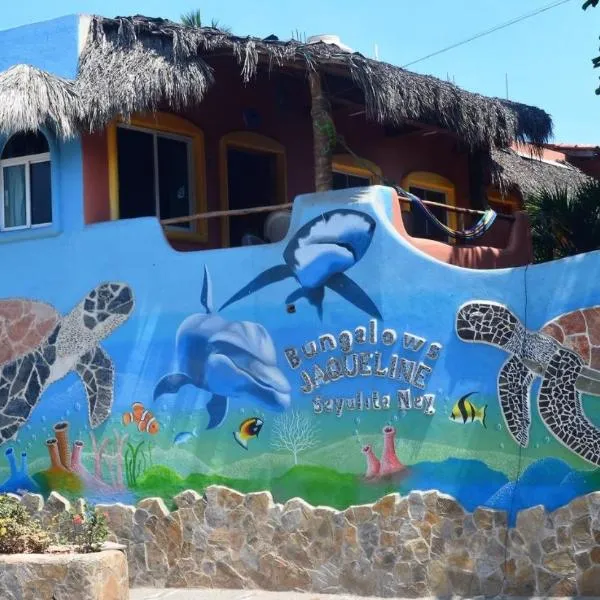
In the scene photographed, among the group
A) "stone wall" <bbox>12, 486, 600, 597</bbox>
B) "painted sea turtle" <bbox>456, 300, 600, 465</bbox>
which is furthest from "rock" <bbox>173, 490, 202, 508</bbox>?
"painted sea turtle" <bbox>456, 300, 600, 465</bbox>

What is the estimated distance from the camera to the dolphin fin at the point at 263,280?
1190 centimetres

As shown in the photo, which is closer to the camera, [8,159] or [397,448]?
[397,448]

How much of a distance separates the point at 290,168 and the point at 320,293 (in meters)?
4.80

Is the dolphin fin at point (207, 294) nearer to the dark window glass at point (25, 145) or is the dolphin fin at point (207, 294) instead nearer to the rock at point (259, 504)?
the rock at point (259, 504)

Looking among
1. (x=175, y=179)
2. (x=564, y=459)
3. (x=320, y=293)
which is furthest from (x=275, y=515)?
(x=175, y=179)

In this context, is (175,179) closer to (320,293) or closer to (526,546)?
(320,293)

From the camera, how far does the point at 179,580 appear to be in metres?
12.2

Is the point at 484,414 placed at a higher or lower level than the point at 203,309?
lower

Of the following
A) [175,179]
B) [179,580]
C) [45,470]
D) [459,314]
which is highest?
[175,179]

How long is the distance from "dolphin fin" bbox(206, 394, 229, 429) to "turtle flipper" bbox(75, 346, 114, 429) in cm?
133

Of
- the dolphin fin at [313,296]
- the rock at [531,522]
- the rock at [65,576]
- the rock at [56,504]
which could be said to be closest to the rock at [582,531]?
the rock at [531,522]

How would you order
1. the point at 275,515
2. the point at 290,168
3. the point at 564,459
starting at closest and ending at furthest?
the point at 564,459, the point at 275,515, the point at 290,168

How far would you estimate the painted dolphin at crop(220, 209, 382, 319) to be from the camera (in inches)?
452

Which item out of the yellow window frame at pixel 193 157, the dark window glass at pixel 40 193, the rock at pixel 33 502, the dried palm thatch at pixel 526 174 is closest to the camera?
the rock at pixel 33 502
